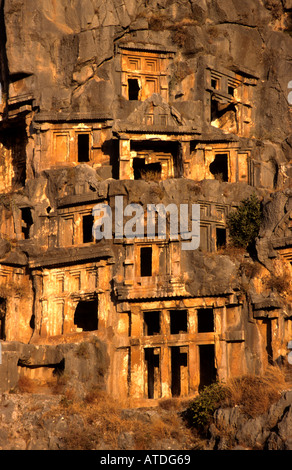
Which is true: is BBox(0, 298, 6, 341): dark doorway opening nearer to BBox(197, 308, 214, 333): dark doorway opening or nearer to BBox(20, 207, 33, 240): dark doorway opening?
BBox(20, 207, 33, 240): dark doorway opening

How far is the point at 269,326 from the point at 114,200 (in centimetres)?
964

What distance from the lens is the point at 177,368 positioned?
51.7 meters

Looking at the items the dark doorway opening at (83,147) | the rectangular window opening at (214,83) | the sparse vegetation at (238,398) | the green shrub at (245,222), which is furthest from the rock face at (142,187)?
the sparse vegetation at (238,398)

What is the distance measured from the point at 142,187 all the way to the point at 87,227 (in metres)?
4.31

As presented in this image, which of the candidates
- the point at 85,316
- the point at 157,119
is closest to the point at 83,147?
the point at 157,119

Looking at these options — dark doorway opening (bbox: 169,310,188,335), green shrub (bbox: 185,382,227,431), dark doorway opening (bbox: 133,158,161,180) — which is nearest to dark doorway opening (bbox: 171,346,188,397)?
dark doorway opening (bbox: 169,310,188,335)

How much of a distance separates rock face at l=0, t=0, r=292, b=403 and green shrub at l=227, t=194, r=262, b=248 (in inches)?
20.8

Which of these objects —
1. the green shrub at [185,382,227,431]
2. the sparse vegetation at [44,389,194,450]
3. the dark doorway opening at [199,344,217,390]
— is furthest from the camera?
the dark doorway opening at [199,344,217,390]

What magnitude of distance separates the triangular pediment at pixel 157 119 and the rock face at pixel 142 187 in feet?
0.21

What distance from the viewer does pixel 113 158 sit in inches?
2154

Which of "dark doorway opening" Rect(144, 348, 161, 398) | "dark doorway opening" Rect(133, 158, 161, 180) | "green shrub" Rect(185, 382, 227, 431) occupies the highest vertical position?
"dark doorway opening" Rect(133, 158, 161, 180)

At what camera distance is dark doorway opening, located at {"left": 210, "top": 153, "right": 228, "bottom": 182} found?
55.9 metres

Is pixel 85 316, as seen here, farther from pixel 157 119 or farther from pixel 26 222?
pixel 157 119
